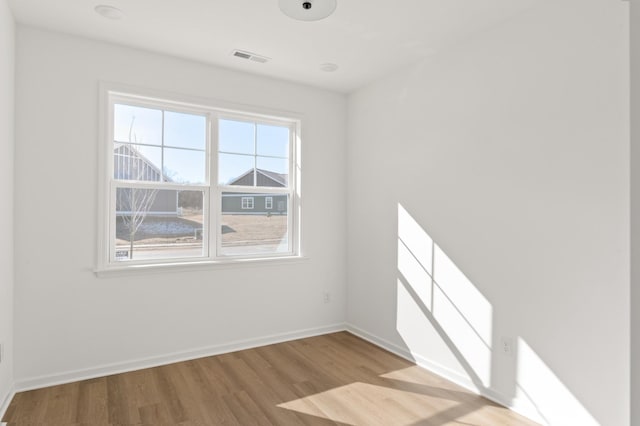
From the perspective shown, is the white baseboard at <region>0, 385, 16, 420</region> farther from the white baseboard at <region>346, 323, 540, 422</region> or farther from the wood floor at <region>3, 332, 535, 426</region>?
the white baseboard at <region>346, 323, 540, 422</region>

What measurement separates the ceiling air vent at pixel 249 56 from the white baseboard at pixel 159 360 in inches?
103

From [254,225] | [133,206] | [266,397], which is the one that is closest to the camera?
[266,397]

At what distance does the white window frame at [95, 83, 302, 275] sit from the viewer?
3094 millimetres

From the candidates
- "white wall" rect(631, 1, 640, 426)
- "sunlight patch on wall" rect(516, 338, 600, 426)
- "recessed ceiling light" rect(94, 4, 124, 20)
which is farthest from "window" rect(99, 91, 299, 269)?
"white wall" rect(631, 1, 640, 426)

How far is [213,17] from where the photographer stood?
2.71 m

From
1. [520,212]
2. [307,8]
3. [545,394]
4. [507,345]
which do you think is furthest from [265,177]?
[545,394]

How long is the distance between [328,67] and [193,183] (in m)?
1.66

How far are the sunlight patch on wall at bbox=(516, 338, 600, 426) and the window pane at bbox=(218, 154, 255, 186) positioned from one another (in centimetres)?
275

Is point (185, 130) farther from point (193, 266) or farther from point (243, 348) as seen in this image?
point (243, 348)

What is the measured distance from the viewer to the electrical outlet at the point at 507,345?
2639mm

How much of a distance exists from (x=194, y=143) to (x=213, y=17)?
1236 millimetres

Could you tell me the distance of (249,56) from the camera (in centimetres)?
336

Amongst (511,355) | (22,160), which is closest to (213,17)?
(22,160)

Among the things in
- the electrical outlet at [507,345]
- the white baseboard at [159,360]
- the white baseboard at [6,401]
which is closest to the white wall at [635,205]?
the electrical outlet at [507,345]
